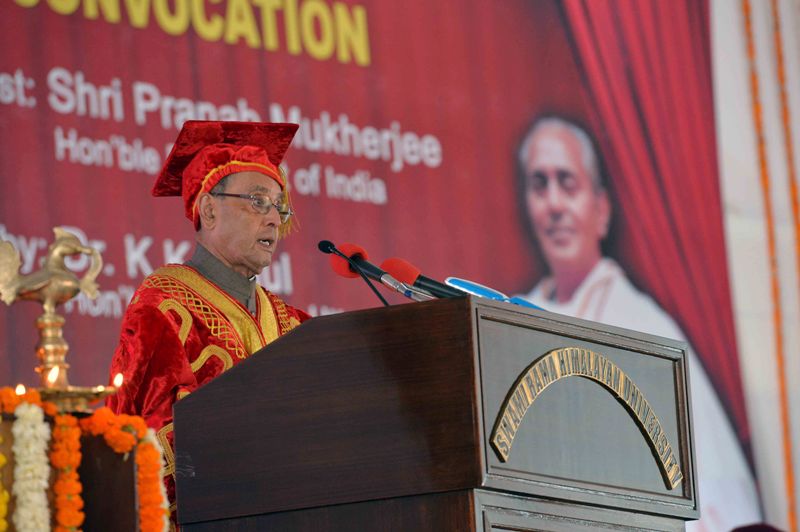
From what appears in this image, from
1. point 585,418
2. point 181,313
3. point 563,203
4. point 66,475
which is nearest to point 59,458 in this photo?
point 66,475

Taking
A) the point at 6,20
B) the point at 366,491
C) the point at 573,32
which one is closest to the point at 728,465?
the point at 573,32

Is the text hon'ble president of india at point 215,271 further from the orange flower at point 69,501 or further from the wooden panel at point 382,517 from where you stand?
the orange flower at point 69,501

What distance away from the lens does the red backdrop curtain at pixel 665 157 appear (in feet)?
20.8

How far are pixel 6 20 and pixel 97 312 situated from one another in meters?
0.90

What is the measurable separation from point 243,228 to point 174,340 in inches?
15.9

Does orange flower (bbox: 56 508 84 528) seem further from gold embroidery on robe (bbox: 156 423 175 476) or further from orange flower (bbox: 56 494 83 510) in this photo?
gold embroidery on robe (bbox: 156 423 175 476)

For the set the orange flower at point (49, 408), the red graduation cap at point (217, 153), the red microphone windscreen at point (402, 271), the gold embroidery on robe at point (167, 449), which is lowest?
the orange flower at point (49, 408)

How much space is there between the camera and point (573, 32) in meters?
6.36

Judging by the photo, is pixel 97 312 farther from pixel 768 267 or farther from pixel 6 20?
pixel 768 267

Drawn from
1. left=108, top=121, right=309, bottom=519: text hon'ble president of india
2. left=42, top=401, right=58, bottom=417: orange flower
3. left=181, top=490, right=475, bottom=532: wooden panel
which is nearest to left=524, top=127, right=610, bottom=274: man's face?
left=108, top=121, right=309, bottom=519: text hon'ble president of india

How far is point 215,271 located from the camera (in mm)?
3535

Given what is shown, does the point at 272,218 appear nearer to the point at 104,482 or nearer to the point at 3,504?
the point at 104,482

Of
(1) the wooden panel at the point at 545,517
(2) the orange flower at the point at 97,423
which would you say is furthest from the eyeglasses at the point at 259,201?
(2) the orange flower at the point at 97,423

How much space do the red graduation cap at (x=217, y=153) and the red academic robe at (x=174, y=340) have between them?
222 mm
